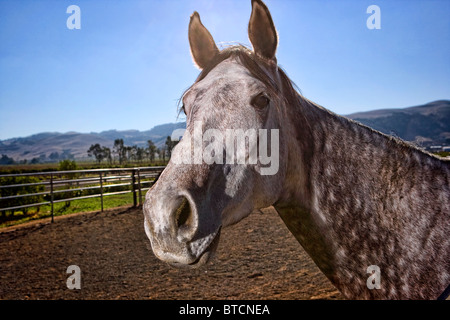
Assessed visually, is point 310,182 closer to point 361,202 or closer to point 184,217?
point 361,202

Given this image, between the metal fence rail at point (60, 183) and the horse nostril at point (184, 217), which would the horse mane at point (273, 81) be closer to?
the horse nostril at point (184, 217)

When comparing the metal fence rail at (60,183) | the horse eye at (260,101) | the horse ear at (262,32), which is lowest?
the metal fence rail at (60,183)

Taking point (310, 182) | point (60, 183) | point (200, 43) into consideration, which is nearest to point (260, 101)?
point (310, 182)

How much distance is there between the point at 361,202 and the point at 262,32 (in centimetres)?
132

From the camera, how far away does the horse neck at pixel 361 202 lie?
1.66 meters

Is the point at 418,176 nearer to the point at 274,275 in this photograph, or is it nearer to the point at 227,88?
the point at 227,88

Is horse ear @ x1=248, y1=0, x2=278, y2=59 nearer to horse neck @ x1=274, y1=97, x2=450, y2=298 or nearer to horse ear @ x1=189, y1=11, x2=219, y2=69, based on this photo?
horse ear @ x1=189, y1=11, x2=219, y2=69

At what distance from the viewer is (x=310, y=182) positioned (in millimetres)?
1854

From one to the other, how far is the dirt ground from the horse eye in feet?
12.2

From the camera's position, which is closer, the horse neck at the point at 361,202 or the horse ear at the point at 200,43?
the horse neck at the point at 361,202

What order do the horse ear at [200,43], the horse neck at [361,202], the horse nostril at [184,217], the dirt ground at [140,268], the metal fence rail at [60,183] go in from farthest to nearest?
the metal fence rail at [60,183] → the dirt ground at [140,268] → the horse ear at [200,43] → the horse neck at [361,202] → the horse nostril at [184,217]

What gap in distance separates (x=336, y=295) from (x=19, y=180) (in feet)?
51.8

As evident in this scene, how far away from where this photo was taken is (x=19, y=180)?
1388 centimetres

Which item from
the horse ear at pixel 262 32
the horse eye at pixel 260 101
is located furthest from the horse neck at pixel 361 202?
the horse ear at pixel 262 32
